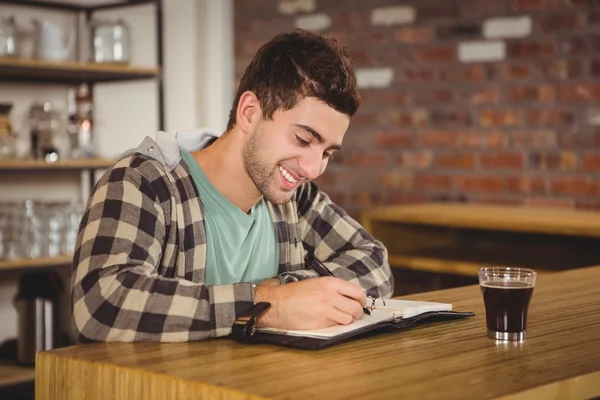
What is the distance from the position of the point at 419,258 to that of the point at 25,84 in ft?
5.75

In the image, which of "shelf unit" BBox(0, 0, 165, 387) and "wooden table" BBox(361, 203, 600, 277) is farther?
"shelf unit" BBox(0, 0, 165, 387)

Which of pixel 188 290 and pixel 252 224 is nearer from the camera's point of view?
pixel 188 290

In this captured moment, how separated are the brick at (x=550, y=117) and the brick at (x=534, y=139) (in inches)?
1.5

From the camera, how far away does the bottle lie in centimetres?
372

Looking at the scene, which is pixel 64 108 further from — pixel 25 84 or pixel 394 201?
pixel 394 201

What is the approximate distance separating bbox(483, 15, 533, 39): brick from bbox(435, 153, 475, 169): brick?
0.49 m

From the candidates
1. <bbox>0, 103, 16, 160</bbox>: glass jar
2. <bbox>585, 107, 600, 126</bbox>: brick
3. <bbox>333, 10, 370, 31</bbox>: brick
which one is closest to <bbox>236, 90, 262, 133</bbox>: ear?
<bbox>0, 103, 16, 160</bbox>: glass jar

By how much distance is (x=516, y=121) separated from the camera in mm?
3611

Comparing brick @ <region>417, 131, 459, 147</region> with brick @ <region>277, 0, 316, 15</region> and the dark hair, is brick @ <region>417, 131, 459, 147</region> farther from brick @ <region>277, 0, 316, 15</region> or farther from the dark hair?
the dark hair

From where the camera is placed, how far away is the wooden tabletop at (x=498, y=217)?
298 centimetres

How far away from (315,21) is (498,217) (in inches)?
59.6

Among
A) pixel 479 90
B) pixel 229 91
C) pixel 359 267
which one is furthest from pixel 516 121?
pixel 359 267

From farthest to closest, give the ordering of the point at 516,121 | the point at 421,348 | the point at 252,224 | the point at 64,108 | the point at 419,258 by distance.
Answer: the point at 64,108
the point at 516,121
the point at 419,258
the point at 252,224
the point at 421,348

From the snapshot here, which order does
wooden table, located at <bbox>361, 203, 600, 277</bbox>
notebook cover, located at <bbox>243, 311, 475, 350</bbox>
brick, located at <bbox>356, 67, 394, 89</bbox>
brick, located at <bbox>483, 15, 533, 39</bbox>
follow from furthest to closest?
brick, located at <bbox>356, 67, 394, 89</bbox> → brick, located at <bbox>483, 15, 533, 39</bbox> → wooden table, located at <bbox>361, 203, 600, 277</bbox> → notebook cover, located at <bbox>243, 311, 475, 350</bbox>
